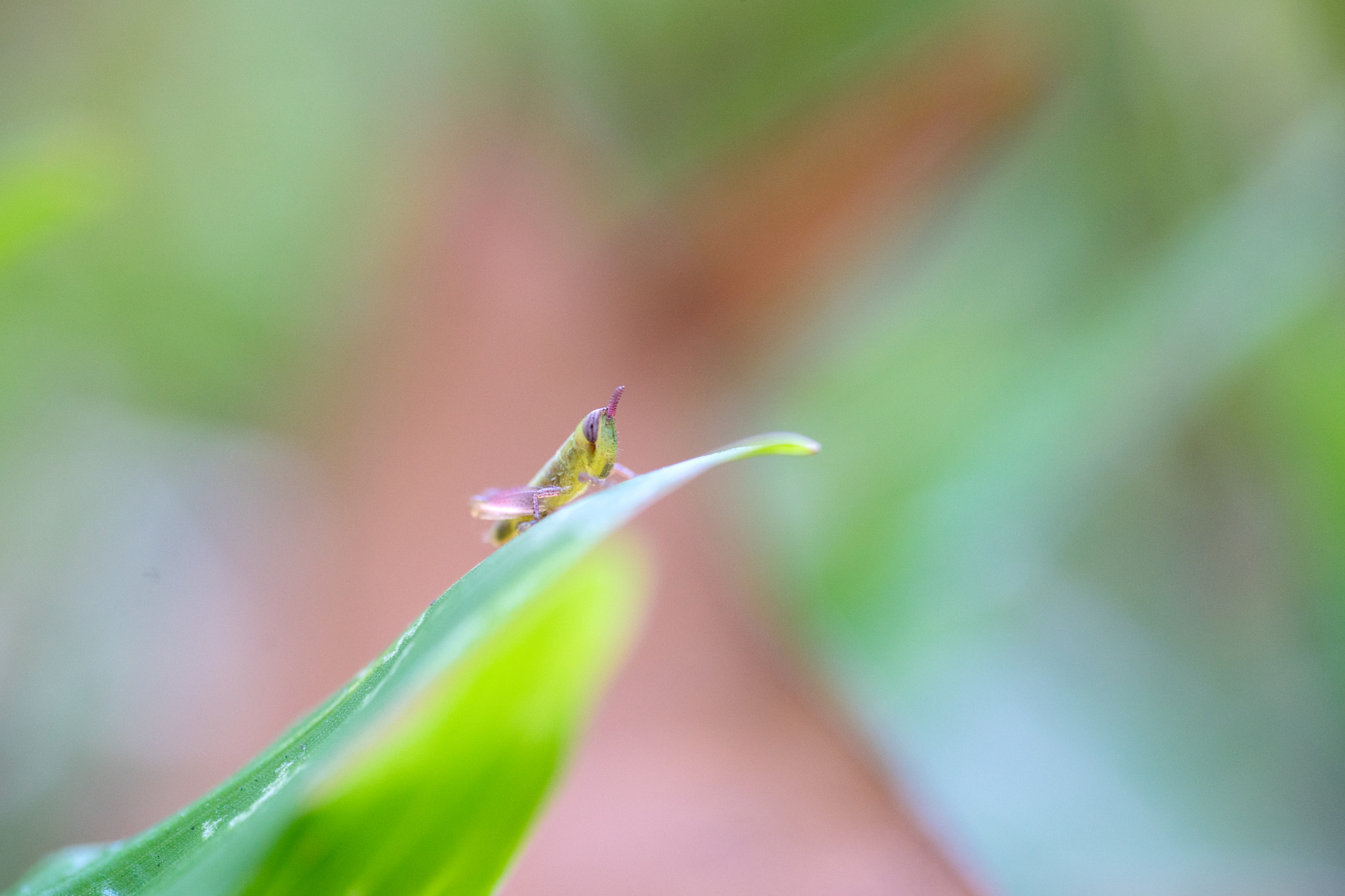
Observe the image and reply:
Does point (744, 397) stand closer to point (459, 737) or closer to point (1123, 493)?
point (1123, 493)

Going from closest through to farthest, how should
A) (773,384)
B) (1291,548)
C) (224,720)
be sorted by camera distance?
(1291,548)
(224,720)
(773,384)

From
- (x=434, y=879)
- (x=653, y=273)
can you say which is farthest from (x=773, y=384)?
(x=434, y=879)

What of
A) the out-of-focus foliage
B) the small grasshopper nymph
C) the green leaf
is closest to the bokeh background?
the out-of-focus foliage

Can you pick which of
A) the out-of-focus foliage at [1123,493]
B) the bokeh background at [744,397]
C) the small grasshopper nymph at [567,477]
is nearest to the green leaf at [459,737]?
the small grasshopper nymph at [567,477]

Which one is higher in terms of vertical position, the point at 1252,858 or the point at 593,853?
the point at 593,853

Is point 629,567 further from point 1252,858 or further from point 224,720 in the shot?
point 224,720

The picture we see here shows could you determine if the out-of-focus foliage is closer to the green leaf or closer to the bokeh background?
the bokeh background

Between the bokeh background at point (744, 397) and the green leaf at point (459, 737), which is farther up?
A: the bokeh background at point (744, 397)

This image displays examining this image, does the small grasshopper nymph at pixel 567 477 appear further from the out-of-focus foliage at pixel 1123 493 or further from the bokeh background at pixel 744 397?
the out-of-focus foliage at pixel 1123 493
